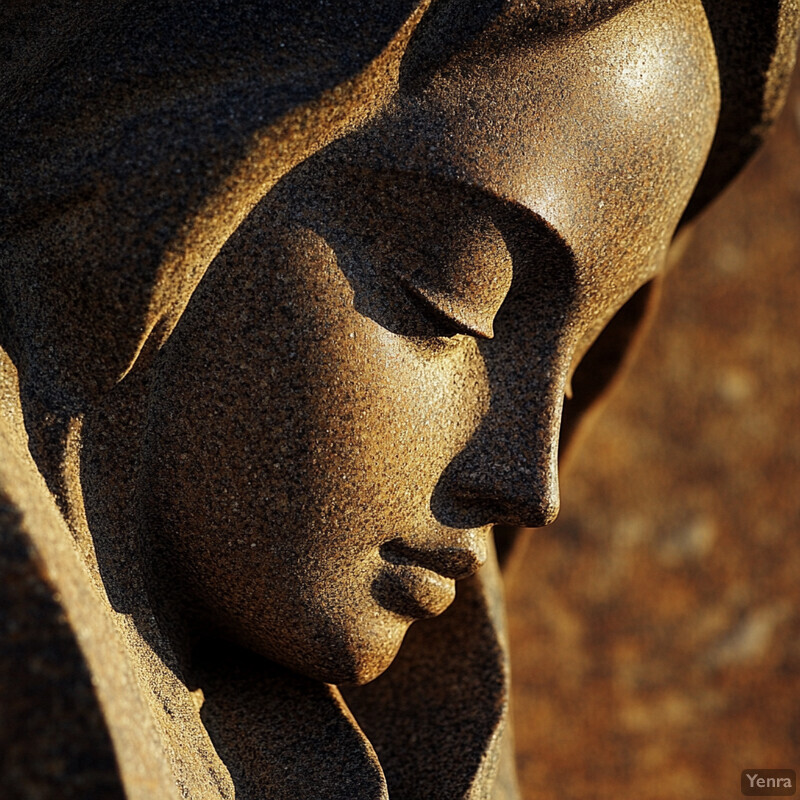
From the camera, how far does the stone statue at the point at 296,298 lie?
2.65 ft

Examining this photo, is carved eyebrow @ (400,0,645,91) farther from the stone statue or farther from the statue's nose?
the statue's nose

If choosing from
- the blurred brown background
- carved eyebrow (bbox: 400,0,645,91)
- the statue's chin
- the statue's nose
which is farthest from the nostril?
the blurred brown background

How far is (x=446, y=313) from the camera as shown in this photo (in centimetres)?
88

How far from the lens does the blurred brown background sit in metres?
2.29

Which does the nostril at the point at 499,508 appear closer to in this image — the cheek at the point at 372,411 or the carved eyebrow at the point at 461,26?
the cheek at the point at 372,411

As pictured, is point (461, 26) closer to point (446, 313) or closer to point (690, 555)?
point (446, 313)

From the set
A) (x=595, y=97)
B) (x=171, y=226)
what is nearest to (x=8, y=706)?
(x=171, y=226)

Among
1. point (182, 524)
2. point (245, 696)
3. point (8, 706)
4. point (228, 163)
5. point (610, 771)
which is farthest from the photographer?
point (610, 771)

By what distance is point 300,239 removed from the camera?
850 millimetres

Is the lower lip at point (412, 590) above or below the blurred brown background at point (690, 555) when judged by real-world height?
above

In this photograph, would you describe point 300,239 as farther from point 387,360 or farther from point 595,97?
point 595,97

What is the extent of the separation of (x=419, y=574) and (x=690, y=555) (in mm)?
1520

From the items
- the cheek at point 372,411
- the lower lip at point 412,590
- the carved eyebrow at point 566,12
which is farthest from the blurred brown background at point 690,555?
the carved eyebrow at point 566,12

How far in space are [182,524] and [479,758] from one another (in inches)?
18.5
